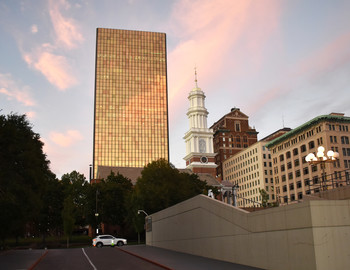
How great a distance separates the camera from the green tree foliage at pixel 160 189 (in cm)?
6009

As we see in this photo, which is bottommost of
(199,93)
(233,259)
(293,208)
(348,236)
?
(233,259)

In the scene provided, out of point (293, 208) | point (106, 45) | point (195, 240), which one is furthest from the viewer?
point (106, 45)

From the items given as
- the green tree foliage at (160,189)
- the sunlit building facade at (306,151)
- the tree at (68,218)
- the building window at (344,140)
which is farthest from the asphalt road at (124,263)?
the building window at (344,140)

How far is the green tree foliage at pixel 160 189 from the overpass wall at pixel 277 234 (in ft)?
112

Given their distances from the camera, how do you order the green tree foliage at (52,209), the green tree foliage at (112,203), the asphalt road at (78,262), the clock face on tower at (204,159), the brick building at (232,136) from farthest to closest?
the brick building at (232,136)
the clock face on tower at (204,159)
the green tree foliage at (112,203)
the green tree foliage at (52,209)
the asphalt road at (78,262)

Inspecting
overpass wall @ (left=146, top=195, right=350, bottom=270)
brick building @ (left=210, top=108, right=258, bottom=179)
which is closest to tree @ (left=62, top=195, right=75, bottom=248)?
overpass wall @ (left=146, top=195, right=350, bottom=270)

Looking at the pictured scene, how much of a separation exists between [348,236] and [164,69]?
162 m

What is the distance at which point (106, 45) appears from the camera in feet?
554

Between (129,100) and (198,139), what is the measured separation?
156 ft

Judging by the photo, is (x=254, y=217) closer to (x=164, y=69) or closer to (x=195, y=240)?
(x=195, y=240)

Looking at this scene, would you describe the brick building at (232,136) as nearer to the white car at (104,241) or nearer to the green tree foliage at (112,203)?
the green tree foliage at (112,203)

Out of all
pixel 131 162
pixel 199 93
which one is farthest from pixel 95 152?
pixel 199 93

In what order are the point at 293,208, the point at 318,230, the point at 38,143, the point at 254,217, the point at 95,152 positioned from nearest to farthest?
1. the point at 318,230
2. the point at 293,208
3. the point at 254,217
4. the point at 38,143
5. the point at 95,152

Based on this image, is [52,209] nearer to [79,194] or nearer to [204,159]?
[79,194]
